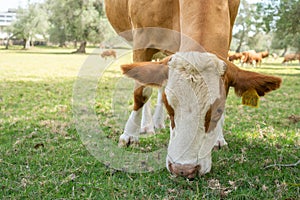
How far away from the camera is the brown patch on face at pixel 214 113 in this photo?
9.00 feet

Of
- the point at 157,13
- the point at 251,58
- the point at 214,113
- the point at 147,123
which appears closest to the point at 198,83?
the point at 214,113

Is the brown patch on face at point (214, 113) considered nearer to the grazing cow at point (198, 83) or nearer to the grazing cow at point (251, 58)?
the grazing cow at point (198, 83)

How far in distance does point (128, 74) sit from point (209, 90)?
0.67 meters

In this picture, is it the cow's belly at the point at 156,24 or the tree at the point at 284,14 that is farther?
the tree at the point at 284,14

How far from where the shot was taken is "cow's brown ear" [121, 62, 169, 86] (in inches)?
114

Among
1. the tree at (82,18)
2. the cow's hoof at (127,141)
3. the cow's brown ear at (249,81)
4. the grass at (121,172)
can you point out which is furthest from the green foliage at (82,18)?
the cow's brown ear at (249,81)

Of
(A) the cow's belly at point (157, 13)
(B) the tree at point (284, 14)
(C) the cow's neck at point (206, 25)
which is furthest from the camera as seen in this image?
(B) the tree at point (284, 14)

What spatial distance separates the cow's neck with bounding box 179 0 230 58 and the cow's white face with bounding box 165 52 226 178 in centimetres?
29

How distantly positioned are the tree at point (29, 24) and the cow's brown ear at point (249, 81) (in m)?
64.8

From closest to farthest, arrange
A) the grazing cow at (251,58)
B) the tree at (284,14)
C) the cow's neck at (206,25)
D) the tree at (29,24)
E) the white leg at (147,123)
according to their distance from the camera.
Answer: the cow's neck at (206,25) < the white leg at (147,123) < the tree at (284,14) < the grazing cow at (251,58) < the tree at (29,24)

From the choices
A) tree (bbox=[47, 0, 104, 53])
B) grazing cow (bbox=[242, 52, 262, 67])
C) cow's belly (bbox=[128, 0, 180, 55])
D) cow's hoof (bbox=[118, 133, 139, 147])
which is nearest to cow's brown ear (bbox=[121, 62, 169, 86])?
cow's belly (bbox=[128, 0, 180, 55])

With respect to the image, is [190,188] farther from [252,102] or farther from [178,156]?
[252,102]

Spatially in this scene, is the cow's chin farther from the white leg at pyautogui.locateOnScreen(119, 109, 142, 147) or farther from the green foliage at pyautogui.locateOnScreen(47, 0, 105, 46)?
the green foliage at pyautogui.locateOnScreen(47, 0, 105, 46)

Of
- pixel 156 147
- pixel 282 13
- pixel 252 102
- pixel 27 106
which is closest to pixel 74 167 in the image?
pixel 156 147
